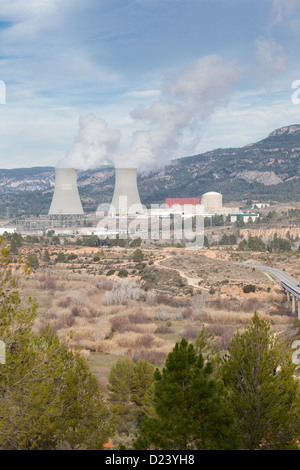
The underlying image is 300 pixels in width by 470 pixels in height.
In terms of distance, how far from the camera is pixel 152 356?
15859 millimetres

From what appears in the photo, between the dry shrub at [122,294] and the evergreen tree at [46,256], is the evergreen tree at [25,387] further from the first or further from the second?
the evergreen tree at [46,256]

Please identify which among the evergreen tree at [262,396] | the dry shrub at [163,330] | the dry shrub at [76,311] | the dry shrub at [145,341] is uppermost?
the evergreen tree at [262,396]

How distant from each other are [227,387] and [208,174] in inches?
5126

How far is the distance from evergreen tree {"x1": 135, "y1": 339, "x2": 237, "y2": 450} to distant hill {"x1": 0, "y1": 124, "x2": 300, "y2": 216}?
277 ft

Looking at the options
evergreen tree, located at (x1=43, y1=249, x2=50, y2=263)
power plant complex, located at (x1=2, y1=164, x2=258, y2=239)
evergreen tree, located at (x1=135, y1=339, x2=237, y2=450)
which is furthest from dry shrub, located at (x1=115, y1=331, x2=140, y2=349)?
power plant complex, located at (x1=2, y1=164, x2=258, y2=239)

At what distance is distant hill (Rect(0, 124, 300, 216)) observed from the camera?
4156 inches

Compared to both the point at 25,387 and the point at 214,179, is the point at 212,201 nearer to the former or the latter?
the point at 214,179

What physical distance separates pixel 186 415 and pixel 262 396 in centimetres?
165

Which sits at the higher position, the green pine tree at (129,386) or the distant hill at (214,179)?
the distant hill at (214,179)

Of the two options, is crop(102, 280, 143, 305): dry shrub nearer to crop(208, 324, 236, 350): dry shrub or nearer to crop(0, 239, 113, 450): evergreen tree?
crop(208, 324, 236, 350): dry shrub

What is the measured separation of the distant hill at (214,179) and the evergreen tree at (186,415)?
84517 millimetres

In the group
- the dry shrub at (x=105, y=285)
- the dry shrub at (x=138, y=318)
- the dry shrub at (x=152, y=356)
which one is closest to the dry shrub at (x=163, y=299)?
the dry shrub at (x=105, y=285)

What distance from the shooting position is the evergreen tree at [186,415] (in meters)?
6.33

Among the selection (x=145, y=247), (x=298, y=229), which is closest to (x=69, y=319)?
(x=145, y=247)
